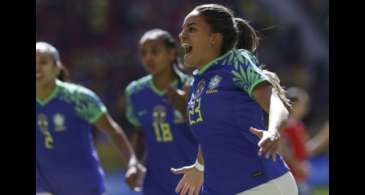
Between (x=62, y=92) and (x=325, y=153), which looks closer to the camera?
(x=62, y=92)

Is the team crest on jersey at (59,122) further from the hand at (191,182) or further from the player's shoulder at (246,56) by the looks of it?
the player's shoulder at (246,56)

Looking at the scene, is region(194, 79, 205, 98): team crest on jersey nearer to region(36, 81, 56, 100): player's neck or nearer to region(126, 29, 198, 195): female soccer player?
region(126, 29, 198, 195): female soccer player

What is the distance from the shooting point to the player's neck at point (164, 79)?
776 cm

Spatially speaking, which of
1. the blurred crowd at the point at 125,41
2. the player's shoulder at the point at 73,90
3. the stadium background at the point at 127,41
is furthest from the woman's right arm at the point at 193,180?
the blurred crowd at the point at 125,41

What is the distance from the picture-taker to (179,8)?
869 inches

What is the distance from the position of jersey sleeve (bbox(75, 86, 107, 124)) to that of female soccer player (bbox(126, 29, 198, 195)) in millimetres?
474

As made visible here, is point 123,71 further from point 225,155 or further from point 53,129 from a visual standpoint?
point 225,155

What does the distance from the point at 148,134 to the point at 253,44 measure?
7.20ft

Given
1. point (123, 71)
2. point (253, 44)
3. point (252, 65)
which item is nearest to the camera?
point (252, 65)

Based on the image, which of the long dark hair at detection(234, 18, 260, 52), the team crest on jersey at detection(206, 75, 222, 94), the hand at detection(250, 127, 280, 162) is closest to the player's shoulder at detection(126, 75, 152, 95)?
the long dark hair at detection(234, 18, 260, 52)

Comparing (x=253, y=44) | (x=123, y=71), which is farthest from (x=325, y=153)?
(x=253, y=44)
